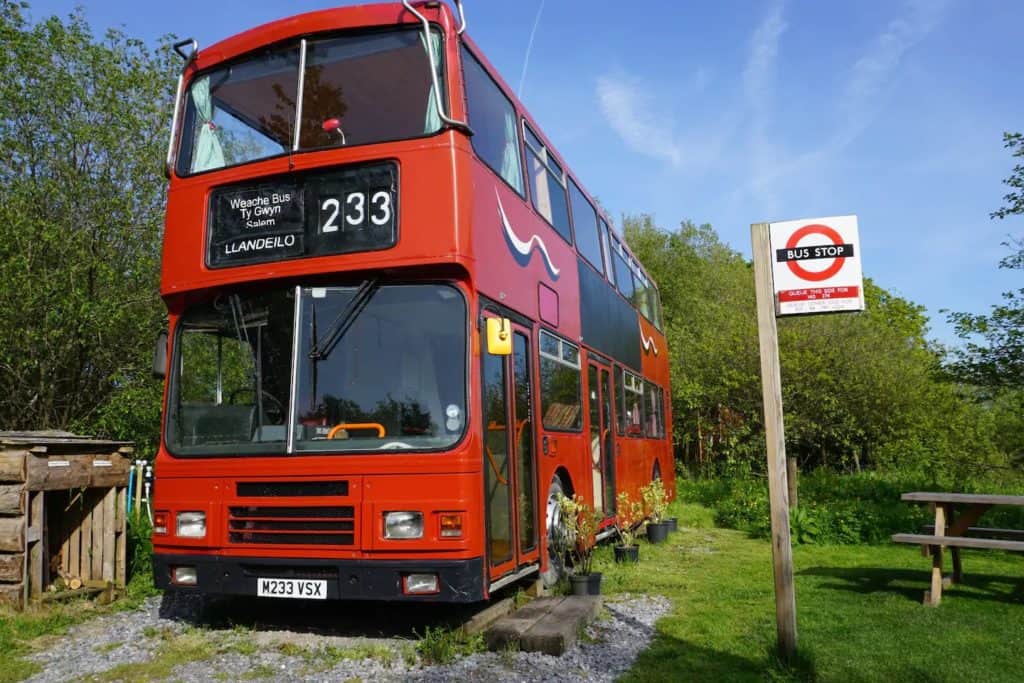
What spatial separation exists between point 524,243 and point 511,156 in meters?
0.82

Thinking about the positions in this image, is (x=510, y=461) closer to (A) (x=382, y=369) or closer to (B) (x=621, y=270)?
(A) (x=382, y=369)

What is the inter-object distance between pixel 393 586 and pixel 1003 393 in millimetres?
14180

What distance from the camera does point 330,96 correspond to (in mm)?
6426

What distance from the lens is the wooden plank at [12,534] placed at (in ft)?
21.8

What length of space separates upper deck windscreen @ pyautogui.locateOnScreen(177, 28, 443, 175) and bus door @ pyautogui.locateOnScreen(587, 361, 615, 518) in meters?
4.02

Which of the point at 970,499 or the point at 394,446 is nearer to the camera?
the point at 394,446

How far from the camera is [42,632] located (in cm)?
631

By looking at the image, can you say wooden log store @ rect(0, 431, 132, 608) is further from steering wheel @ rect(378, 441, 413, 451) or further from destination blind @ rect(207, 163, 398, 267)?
steering wheel @ rect(378, 441, 413, 451)

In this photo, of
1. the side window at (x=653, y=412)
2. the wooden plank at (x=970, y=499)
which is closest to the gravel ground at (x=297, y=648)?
the wooden plank at (x=970, y=499)

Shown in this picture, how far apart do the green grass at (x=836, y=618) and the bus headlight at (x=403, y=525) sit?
162cm

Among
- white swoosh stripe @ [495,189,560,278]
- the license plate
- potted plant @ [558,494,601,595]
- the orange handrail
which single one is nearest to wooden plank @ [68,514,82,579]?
the license plate

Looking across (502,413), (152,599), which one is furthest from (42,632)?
(502,413)

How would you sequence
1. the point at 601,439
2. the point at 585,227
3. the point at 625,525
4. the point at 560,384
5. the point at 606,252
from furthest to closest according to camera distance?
the point at 606,252 → the point at 625,525 → the point at 585,227 → the point at 601,439 → the point at 560,384

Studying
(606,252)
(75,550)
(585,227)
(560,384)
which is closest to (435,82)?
(560,384)
